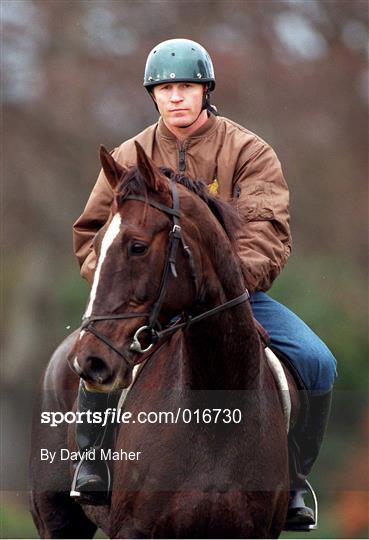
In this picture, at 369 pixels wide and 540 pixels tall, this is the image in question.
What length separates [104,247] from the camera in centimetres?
647

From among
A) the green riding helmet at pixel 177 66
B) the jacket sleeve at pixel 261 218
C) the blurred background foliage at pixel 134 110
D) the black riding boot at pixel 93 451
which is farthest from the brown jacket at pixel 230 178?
the blurred background foliage at pixel 134 110

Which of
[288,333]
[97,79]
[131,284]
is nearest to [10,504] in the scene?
[288,333]

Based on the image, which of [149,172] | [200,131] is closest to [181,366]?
[149,172]

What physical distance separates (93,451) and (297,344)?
4.15 feet

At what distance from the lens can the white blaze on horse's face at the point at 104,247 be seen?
6418 mm

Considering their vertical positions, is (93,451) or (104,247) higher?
(104,247)

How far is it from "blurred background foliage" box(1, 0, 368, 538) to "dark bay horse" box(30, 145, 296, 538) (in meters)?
16.6

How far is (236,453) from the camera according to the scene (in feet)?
22.9

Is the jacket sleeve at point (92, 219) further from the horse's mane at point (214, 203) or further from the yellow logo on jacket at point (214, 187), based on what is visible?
the horse's mane at point (214, 203)

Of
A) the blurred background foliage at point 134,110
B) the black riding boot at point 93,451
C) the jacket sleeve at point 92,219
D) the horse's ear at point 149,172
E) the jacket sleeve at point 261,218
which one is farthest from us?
the blurred background foliage at point 134,110

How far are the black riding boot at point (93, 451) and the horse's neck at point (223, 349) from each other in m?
0.86

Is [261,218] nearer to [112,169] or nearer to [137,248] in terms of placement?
[112,169]

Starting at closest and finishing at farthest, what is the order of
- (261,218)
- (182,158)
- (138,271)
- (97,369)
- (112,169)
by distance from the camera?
(97,369) → (138,271) → (112,169) → (261,218) → (182,158)

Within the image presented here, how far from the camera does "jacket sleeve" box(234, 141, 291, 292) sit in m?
7.31
